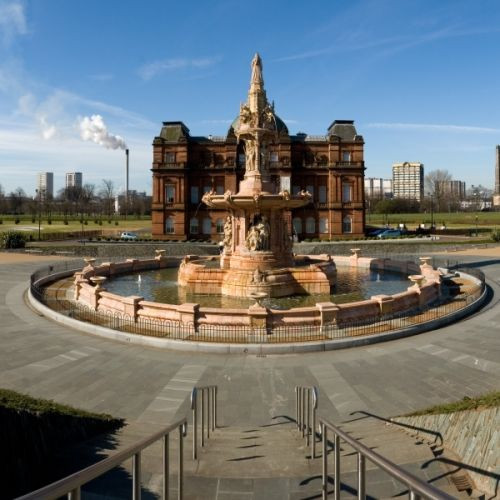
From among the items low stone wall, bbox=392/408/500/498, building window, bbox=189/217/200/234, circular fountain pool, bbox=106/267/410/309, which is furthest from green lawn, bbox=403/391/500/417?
building window, bbox=189/217/200/234

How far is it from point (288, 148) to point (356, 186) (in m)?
11.5

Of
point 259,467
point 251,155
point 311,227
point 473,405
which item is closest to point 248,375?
point 259,467

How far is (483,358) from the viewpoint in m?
13.1

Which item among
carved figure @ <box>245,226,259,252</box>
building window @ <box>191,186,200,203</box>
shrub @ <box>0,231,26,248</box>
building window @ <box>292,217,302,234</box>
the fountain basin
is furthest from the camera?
building window @ <box>191,186,200,203</box>

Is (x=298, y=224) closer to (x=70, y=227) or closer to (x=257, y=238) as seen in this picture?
(x=257, y=238)

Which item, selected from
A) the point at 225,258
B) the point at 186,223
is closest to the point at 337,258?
the point at 225,258

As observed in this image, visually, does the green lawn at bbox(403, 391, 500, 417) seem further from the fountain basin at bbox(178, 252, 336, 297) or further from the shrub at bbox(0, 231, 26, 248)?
the shrub at bbox(0, 231, 26, 248)

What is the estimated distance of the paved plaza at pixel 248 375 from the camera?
9945 mm

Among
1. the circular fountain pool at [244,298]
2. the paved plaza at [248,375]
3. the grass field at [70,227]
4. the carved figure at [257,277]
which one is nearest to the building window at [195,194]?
the grass field at [70,227]

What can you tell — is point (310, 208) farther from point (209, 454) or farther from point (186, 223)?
point (209, 454)

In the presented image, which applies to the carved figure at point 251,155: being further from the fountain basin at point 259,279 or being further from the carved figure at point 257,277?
the carved figure at point 257,277

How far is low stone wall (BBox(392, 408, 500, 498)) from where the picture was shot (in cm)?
566

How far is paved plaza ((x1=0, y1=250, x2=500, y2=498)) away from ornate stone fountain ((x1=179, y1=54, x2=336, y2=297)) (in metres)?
8.15

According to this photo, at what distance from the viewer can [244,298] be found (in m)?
21.9
